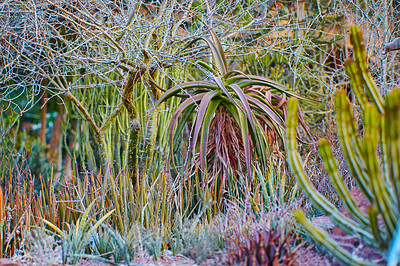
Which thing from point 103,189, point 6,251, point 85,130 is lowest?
point 6,251

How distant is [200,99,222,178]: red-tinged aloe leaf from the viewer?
7.40 ft

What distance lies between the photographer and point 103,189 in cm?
224

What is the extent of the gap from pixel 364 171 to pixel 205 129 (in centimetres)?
118

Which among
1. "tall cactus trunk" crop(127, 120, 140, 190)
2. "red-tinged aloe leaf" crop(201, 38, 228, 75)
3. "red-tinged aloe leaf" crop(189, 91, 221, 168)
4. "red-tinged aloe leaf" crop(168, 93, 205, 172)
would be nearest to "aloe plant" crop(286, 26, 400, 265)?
"red-tinged aloe leaf" crop(189, 91, 221, 168)

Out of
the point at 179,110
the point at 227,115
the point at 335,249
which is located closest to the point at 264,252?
the point at 335,249

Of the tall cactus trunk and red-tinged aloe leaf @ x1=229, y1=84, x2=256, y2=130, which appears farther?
the tall cactus trunk

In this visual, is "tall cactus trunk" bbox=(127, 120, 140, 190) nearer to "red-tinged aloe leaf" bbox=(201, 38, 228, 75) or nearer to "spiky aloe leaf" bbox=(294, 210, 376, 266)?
"red-tinged aloe leaf" bbox=(201, 38, 228, 75)

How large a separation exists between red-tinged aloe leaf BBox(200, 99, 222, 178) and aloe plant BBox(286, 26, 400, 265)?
0.90 metres

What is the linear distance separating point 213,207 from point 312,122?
2.50m

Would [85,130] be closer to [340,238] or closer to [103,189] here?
[103,189]

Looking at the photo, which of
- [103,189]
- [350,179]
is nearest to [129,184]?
[103,189]

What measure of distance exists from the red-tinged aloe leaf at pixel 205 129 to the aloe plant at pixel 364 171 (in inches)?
35.4

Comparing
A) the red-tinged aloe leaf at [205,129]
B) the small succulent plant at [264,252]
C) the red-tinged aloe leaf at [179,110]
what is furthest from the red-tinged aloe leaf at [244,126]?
the small succulent plant at [264,252]

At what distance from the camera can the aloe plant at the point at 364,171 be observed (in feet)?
3.83
